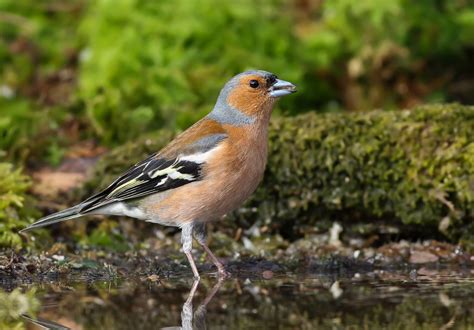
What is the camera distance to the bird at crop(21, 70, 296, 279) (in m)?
6.71

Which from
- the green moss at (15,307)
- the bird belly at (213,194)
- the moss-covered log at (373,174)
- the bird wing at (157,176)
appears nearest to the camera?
the green moss at (15,307)

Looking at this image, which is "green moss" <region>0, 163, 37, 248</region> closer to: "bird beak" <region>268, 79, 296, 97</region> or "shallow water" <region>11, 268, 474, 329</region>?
"shallow water" <region>11, 268, 474, 329</region>

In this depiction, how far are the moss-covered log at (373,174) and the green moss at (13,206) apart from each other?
1788 mm

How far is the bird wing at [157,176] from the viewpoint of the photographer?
6820 mm

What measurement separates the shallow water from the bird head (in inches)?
50.9

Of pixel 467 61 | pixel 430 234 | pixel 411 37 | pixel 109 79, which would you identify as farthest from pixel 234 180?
pixel 467 61

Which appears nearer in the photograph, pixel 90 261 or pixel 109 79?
pixel 90 261

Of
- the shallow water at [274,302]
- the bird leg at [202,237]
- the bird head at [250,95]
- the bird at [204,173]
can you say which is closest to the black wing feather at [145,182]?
the bird at [204,173]

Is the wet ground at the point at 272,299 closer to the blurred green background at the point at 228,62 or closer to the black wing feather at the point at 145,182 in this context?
the black wing feather at the point at 145,182

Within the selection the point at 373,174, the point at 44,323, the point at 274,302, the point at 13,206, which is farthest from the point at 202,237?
the point at 44,323

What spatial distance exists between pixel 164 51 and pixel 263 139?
12.9 ft

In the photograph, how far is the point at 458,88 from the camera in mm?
11180

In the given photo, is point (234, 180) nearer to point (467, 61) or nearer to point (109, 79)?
point (109, 79)

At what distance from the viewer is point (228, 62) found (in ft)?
Result: 34.7
